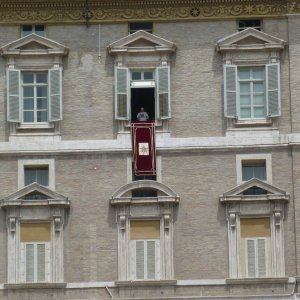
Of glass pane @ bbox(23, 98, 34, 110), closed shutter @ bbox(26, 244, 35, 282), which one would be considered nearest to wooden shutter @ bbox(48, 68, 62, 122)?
glass pane @ bbox(23, 98, 34, 110)

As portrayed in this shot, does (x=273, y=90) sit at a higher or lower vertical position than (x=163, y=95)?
higher

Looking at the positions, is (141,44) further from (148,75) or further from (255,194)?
(255,194)

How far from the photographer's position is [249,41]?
6719 cm

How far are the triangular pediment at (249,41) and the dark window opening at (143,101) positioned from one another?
324 centimetres

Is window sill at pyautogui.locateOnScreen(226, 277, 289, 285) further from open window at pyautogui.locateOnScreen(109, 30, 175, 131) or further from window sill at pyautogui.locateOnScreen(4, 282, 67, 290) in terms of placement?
open window at pyautogui.locateOnScreen(109, 30, 175, 131)

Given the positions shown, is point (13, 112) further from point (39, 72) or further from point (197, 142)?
point (197, 142)

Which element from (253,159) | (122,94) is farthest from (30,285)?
(253,159)

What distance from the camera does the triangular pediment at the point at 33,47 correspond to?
221 ft

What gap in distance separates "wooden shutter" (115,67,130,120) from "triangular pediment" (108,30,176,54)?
0.83 meters

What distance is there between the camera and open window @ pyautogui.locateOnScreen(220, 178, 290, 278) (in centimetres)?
6594

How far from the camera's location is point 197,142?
6669 cm

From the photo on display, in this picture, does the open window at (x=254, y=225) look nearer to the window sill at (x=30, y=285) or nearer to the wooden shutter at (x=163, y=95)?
the wooden shutter at (x=163, y=95)

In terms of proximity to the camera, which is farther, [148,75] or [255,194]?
[148,75]

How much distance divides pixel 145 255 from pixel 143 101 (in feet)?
19.9
